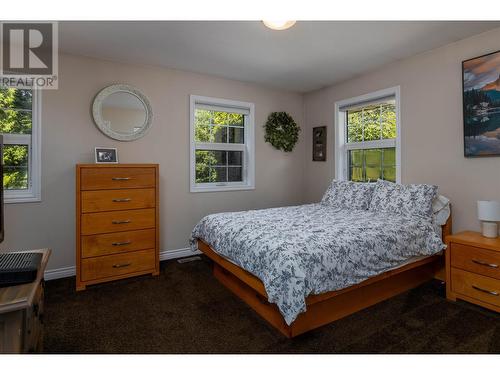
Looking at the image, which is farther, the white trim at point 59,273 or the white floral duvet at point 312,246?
the white trim at point 59,273

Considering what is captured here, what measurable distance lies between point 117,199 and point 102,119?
99 centimetres

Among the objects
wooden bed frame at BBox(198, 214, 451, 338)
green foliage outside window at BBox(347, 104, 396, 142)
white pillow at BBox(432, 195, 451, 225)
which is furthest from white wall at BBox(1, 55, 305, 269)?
white pillow at BBox(432, 195, 451, 225)

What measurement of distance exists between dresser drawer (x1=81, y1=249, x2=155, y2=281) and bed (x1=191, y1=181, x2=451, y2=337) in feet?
1.70

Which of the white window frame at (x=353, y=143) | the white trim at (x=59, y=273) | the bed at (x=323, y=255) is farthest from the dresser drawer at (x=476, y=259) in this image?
the white trim at (x=59, y=273)

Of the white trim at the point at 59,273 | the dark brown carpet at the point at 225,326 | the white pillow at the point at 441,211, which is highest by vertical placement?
the white pillow at the point at 441,211

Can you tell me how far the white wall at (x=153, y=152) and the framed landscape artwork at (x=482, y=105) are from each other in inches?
91.4

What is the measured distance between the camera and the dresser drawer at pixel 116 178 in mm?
2700

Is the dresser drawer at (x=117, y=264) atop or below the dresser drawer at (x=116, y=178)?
below

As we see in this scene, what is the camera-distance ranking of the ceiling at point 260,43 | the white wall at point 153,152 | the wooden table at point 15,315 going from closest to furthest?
the wooden table at point 15,315 → the ceiling at point 260,43 → the white wall at point 153,152

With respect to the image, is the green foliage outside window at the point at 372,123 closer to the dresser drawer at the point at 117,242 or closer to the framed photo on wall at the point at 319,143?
the framed photo on wall at the point at 319,143

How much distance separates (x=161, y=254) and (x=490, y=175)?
357cm

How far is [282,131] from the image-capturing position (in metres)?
4.40

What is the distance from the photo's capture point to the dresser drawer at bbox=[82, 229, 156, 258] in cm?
272
